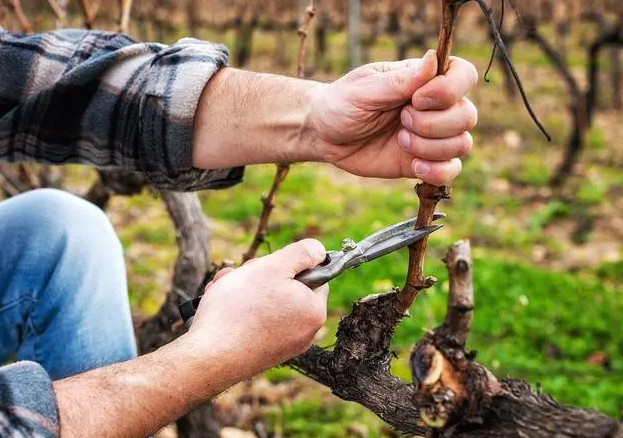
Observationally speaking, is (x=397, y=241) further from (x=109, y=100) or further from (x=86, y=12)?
(x=86, y=12)

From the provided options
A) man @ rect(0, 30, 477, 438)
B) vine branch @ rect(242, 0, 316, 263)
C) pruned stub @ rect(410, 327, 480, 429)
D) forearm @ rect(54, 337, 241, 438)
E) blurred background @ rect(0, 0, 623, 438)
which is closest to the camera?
pruned stub @ rect(410, 327, 480, 429)

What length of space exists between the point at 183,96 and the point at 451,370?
1014 mm

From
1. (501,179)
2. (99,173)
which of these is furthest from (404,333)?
(501,179)

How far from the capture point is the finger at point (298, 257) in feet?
4.66

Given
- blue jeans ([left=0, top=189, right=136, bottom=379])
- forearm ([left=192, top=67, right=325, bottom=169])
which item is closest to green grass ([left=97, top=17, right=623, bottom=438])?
forearm ([left=192, top=67, right=325, bottom=169])

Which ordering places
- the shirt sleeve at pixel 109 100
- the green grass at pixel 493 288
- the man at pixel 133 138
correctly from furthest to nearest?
the green grass at pixel 493 288, the shirt sleeve at pixel 109 100, the man at pixel 133 138

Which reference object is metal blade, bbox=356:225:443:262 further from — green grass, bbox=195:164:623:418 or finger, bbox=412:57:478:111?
green grass, bbox=195:164:623:418

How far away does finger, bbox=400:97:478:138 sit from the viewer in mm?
1455

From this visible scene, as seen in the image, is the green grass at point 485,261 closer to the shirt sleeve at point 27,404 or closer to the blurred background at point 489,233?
the blurred background at point 489,233

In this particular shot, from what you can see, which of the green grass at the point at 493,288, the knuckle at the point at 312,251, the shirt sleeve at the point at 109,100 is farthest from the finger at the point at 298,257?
the green grass at the point at 493,288

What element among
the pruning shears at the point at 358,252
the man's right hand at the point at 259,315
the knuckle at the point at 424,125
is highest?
the knuckle at the point at 424,125

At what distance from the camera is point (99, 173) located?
2.86 m

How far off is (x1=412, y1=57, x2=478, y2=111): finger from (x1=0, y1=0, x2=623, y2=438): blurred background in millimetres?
161

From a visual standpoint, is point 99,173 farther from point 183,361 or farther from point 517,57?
point 517,57
